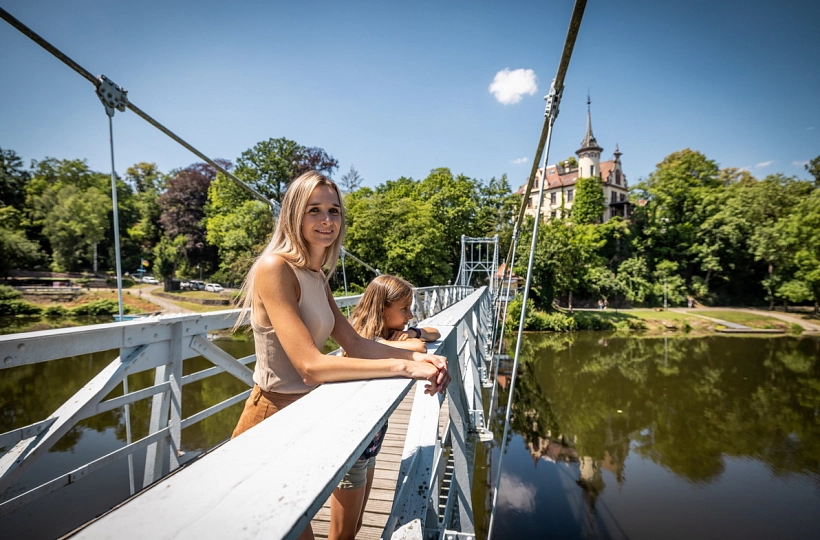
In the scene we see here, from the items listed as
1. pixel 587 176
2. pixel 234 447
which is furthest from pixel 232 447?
pixel 587 176

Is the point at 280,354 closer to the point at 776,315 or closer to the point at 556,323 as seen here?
the point at 556,323

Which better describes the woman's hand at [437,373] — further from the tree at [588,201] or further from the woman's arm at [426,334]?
the tree at [588,201]

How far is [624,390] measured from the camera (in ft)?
46.0

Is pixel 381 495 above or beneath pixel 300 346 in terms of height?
beneath

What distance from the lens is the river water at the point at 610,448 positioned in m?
6.76

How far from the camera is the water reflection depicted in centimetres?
773

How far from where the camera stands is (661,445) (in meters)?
10.7

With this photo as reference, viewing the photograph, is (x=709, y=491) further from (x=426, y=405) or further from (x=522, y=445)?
(x=426, y=405)

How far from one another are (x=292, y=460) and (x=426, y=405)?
29.6 inches

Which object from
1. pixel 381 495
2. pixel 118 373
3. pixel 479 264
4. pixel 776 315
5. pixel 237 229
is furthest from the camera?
pixel 776 315

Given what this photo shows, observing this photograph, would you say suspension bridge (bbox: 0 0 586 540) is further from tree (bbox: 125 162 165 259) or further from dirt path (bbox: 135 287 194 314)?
tree (bbox: 125 162 165 259)

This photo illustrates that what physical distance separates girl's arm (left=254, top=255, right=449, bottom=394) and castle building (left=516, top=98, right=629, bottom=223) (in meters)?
34.3

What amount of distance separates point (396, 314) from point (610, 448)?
11.2 metres

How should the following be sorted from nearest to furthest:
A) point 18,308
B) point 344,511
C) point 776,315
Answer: point 344,511 < point 18,308 < point 776,315
